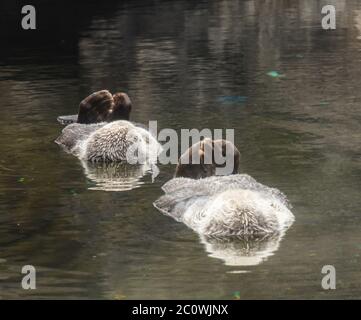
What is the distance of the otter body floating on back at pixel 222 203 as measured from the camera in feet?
27.5

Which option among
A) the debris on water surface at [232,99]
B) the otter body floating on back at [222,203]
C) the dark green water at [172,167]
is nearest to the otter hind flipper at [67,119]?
the dark green water at [172,167]

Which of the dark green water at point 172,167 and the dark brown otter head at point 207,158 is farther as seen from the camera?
the dark brown otter head at point 207,158

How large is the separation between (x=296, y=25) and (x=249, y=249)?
1775 cm

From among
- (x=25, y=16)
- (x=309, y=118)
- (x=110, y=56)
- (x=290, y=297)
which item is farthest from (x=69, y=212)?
(x=25, y=16)

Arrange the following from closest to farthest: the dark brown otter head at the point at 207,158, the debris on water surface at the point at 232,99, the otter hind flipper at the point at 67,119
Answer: the dark brown otter head at the point at 207,158 < the otter hind flipper at the point at 67,119 < the debris on water surface at the point at 232,99

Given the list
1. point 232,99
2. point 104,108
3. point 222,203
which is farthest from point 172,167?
point 232,99

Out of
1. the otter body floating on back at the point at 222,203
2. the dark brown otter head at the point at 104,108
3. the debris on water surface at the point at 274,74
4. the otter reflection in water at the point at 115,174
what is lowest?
the otter reflection in water at the point at 115,174

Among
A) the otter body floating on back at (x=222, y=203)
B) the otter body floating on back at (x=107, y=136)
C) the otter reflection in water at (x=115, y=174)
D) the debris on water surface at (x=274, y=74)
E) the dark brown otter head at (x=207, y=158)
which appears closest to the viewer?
the otter body floating on back at (x=222, y=203)

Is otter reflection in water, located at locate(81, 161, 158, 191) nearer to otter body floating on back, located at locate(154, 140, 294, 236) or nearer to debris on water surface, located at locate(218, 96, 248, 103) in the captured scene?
otter body floating on back, located at locate(154, 140, 294, 236)

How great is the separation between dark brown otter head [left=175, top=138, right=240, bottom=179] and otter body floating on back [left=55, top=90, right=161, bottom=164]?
5.55ft

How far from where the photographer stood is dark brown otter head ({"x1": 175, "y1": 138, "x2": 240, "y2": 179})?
9.77m

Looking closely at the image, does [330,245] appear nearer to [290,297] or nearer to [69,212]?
[290,297]

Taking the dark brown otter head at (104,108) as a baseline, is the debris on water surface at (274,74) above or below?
below

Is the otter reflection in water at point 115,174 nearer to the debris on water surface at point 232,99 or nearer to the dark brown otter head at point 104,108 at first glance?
the dark brown otter head at point 104,108
